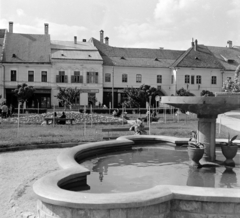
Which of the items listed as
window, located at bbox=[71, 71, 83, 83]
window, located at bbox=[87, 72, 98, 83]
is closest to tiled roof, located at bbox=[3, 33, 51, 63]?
window, located at bbox=[71, 71, 83, 83]

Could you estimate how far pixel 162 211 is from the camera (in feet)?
16.8

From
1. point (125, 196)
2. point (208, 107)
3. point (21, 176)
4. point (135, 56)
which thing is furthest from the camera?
point (135, 56)

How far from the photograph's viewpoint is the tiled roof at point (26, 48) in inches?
1829

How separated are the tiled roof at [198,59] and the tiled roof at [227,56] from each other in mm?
1437

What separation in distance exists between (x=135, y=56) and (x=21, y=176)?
44.5 metres

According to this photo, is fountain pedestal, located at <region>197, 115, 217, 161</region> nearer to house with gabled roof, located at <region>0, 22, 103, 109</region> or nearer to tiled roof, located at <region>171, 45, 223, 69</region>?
house with gabled roof, located at <region>0, 22, 103, 109</region>

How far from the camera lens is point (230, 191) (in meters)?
5.20

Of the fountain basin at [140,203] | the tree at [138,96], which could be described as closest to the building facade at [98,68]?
the tree at [138,96]

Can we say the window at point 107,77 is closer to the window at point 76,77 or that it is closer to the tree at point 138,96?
the window at point 76,77

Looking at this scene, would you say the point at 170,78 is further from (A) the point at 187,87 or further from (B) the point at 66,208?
(B) the point at 66,208

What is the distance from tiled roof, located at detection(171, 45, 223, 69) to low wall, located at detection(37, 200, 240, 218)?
150 ft

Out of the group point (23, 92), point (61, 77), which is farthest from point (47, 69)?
point (23, 92)

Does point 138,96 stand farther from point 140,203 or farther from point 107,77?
point 140,203

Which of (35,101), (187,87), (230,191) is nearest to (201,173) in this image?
(230,191)
